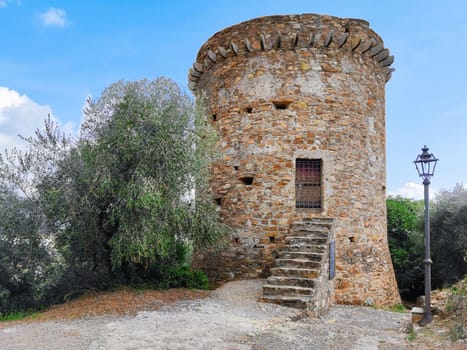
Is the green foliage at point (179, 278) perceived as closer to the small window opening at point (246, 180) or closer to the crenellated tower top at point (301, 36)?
the small window opening at point (246, 180)

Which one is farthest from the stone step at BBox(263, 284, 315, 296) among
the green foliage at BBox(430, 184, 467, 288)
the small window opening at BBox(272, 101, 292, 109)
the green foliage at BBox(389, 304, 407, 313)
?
the green foliage at BBox(430, 184, 467, 288)

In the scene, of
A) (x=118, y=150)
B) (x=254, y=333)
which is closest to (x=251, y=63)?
(x=118, y=150)

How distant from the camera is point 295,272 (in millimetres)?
8367

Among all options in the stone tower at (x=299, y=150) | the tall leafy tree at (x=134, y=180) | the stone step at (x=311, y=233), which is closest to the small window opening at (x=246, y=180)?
the stone tower at (x=299, y=150)

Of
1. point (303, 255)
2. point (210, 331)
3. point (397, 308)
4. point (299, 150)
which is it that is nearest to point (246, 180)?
point (299, 150)

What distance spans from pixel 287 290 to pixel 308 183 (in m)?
3.52

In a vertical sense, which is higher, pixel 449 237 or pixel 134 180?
pixel 134 180

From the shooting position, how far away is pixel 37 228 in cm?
868

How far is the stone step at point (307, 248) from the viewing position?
9.01 meters

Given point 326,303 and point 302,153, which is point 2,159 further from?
point 326,303

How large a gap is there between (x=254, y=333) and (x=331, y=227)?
14.5ft

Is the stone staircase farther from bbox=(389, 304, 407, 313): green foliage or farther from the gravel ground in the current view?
bbox=(389, 304, 407, 313): green foliage

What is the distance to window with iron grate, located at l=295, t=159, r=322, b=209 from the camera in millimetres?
10664

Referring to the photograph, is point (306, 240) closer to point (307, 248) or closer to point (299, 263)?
point (307, 248)
